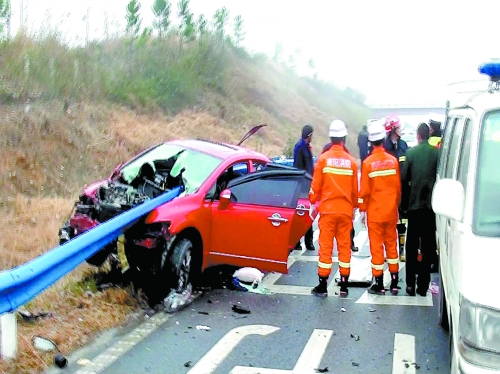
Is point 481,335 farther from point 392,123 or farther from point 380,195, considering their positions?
point 392,123

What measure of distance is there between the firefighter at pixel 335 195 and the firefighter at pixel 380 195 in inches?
6.0

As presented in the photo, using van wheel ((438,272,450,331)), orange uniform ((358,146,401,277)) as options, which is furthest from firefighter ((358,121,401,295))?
van wheel ((438,272,450,331))

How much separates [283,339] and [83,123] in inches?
371

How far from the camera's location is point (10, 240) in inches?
325

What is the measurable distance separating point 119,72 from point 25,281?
14471 millimetres

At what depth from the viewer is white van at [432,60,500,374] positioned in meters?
3.20

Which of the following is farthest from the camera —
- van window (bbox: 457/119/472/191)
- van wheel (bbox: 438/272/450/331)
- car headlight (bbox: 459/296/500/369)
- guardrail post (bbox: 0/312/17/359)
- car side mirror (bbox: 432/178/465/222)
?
van wheel (bbox: 438/272/450/331)

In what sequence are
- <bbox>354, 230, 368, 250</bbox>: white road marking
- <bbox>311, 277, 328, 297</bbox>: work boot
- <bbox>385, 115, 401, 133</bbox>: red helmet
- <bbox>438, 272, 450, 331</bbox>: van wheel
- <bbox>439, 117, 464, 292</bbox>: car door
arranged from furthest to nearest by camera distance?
<bbox>354, 230, 368, 250</bbox>: white road marking < <bbox>385, 115, 401, 133</bbox>: red helmet < <bbox>311, 277, 328, 297</bbox>: work boot < <bbox>438, 272, 450, 331</bbox>: van wheel < <bbox>439, 117, 464, 292</bbox>: car door

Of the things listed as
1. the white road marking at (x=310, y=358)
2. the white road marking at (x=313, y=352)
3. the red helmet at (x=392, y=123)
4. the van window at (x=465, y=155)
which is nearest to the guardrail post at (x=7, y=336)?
the white road marking at (x=310, y=358)

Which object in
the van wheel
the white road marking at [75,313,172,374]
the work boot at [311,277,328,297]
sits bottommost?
the white road marking at [75,313,172,374]

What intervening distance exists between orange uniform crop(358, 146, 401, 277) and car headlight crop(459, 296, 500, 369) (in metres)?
3.58

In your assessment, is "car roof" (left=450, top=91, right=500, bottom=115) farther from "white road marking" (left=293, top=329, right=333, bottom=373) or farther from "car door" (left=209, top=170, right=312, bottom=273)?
"car door" (left=209, top=170, right=312, bottom=273)

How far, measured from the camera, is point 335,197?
6.89 m

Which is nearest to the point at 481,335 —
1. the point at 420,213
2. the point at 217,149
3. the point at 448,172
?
the point at 448,172
